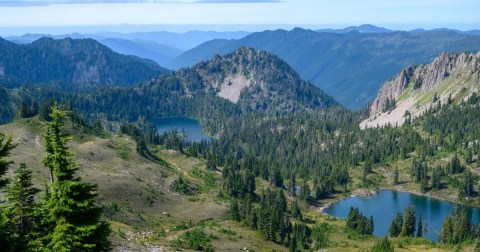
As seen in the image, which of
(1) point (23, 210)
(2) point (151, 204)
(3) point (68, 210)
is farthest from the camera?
(2) point (151, 204)

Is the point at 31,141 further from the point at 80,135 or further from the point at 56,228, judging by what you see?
the point at 56,228

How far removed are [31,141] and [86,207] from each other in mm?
140799

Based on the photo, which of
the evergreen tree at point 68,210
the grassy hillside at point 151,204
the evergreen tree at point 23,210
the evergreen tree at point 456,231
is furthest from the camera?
the evergreen tree at point 456,231

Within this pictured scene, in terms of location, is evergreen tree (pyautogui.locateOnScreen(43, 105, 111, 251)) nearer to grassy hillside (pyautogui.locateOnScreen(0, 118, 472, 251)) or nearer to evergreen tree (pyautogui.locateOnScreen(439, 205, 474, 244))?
grassy hillside (pyautogui.locateOnScreen(0, 118, 472, 251))

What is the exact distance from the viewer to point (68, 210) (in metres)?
36.0

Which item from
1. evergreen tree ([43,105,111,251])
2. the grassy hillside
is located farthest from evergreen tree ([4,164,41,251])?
the grassy hillside

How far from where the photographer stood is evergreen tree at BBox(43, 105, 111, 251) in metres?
35.8

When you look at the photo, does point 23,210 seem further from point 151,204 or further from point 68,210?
point 151,204

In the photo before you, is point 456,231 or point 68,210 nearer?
point 68,210

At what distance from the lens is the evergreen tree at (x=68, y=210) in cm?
3581

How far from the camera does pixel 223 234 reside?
4402 inches

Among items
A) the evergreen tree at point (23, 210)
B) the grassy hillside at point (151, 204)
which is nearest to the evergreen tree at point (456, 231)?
the grassy hillside at point (151, 204)

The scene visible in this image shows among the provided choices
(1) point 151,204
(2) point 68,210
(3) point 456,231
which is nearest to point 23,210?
(2) point 68,210

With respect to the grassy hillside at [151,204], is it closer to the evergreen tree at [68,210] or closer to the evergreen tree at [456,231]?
the evergreen tree at [456,231]
